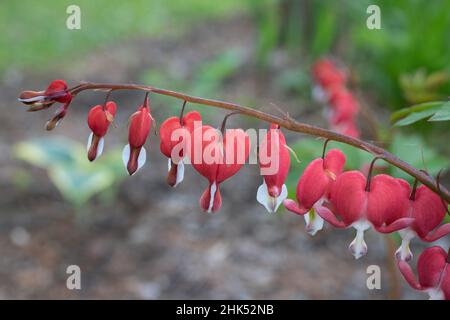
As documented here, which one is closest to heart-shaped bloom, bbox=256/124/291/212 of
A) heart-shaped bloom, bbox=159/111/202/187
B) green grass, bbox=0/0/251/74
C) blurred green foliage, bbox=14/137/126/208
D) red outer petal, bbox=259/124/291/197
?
red outer petal, bbox=259/124/291/197

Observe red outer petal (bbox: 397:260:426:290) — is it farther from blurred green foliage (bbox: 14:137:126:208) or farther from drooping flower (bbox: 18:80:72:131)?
blurred green foliage (bbox: 14:137:126:208)

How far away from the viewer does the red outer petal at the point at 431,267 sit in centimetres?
86

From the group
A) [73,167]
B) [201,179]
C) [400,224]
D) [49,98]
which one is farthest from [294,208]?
[201,179]

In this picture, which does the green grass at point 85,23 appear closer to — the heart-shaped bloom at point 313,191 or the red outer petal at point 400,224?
the heart-shaped bloom at point 313,191

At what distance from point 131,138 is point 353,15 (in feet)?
8.38

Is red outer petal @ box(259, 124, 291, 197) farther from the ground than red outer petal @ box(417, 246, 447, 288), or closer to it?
farther from the ground

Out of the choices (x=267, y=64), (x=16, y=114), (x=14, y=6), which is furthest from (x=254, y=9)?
(x=14, y=6)

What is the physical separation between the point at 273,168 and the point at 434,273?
26 cm

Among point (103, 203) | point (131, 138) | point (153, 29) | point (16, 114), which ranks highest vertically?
point (153, 29)

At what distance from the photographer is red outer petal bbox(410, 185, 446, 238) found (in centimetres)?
85

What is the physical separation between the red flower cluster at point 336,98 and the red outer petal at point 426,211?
3.01 feet
